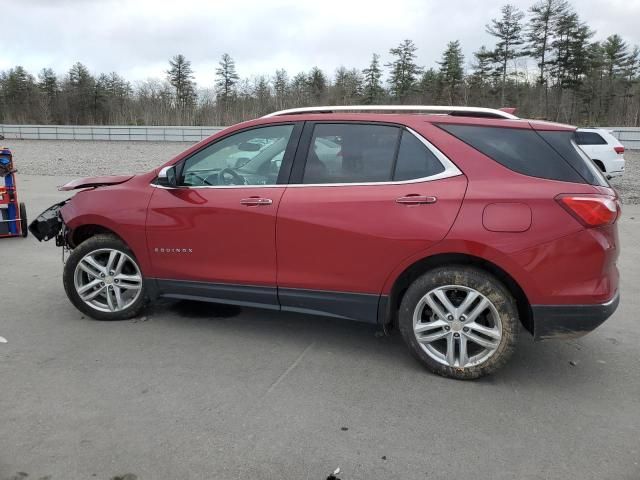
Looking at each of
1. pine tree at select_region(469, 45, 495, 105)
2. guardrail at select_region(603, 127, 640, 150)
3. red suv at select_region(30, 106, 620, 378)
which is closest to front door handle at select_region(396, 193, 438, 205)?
red suv at select_region(30, 106, 620, 378)

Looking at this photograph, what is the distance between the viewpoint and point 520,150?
3.63 metres

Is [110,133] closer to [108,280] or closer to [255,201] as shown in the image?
[108,280]

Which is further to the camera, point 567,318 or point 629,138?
point 629,138

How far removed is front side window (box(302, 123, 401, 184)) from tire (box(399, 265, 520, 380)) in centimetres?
82

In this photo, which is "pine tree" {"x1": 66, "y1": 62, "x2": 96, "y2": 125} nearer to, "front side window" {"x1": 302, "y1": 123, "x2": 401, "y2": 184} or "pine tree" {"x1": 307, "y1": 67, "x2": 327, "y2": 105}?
"pine tree" {"x1": 307, "y1": 67, "x2": 327, "y2": 105}

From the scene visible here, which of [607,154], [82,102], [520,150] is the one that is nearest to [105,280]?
[520,150]

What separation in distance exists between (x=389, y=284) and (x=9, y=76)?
81.8m

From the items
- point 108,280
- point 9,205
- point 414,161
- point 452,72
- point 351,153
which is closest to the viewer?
point 414,161

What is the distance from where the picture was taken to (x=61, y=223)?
522cm

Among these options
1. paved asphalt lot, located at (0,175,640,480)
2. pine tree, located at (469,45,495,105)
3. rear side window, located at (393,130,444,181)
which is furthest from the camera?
pine tree, located at (469,45,495,105)

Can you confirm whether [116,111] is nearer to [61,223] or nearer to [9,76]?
[9,76]

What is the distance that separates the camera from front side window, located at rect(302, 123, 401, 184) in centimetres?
389

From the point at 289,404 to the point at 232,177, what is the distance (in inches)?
74.2

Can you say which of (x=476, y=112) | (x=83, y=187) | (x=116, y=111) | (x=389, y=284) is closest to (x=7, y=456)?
(x=389, y=284)
